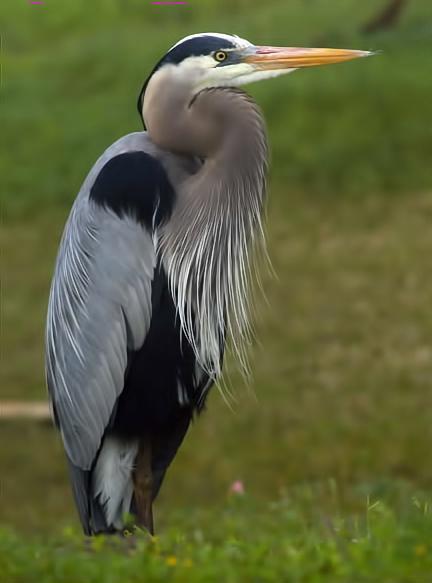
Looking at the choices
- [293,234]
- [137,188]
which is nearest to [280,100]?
[293,234]

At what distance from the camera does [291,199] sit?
1323cm

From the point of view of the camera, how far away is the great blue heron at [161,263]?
14.3 ft

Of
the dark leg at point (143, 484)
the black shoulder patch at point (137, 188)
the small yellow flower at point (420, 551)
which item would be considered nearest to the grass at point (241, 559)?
the small yellow flower at point (420, 551)

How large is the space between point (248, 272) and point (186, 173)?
384 mm

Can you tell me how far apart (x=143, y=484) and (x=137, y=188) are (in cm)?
93

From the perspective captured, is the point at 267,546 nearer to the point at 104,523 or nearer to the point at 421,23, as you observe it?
the point at 104,523

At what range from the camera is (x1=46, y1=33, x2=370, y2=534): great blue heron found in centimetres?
434

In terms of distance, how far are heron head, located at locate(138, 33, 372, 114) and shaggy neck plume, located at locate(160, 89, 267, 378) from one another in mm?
54

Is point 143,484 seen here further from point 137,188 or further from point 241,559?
point 241,559

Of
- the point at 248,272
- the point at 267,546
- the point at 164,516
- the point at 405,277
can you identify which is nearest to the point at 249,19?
the point at 405,277

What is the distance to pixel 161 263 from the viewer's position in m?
4.41

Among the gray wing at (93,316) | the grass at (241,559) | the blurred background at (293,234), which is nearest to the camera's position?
the grass at (241,559)

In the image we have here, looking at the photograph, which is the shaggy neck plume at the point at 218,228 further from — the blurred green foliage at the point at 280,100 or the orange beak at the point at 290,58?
the blurred green foliage at the point at 280,100

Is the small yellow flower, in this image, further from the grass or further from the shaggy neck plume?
the shaggy neck plume
